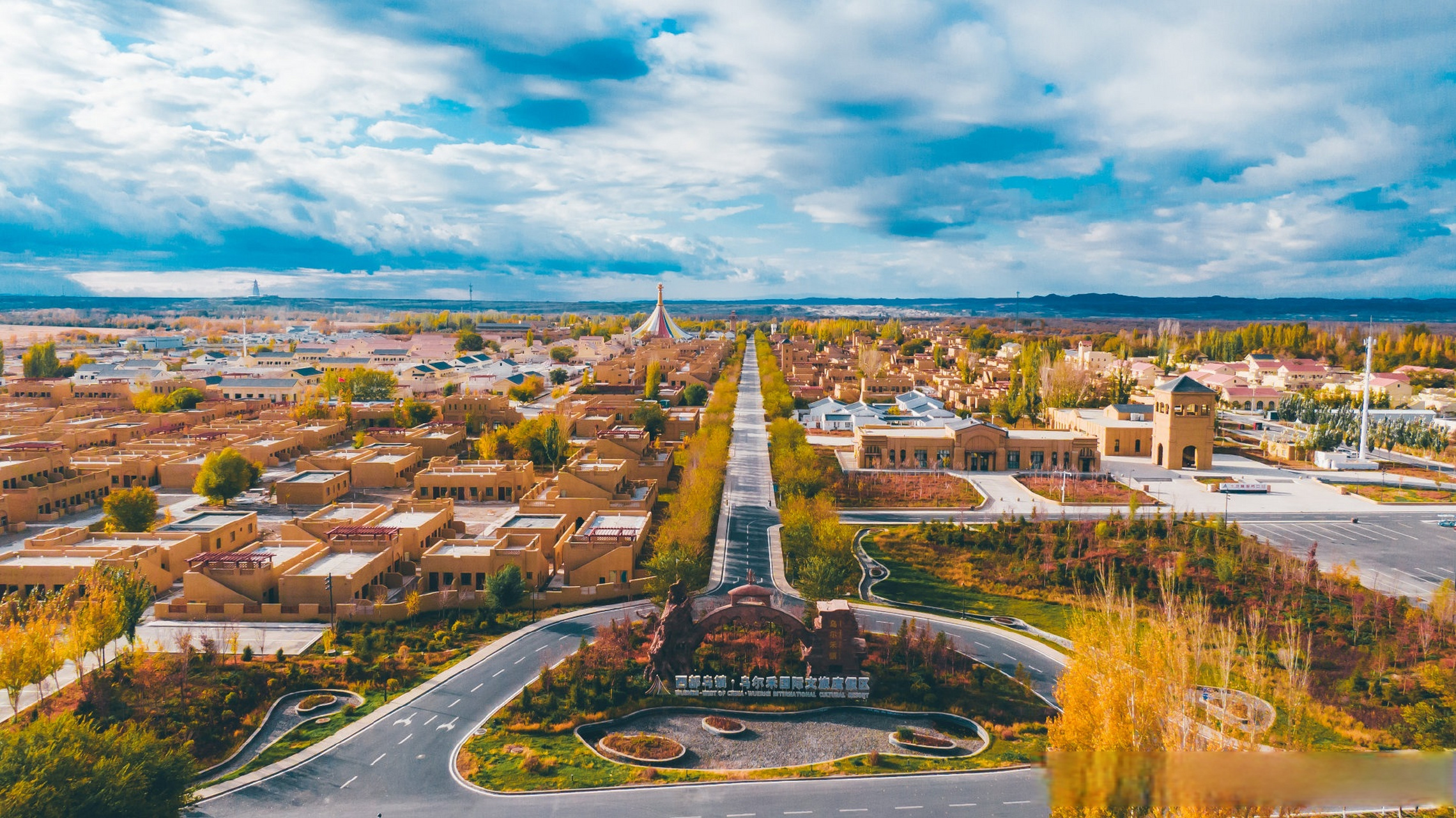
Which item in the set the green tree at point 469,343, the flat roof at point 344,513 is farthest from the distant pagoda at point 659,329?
the flat roof at point 344,513

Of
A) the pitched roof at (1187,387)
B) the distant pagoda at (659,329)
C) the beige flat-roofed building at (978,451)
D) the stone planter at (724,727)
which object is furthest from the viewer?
the distant pagoda at (659,329)

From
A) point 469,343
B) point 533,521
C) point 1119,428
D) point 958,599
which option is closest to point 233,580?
point 533,521

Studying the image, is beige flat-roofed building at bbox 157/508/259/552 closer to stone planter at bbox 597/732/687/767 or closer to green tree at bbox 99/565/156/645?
green tree at bbox 99/565/156/645

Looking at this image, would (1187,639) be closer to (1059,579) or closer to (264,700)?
(1059,579)

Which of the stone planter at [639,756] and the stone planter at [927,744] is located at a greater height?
the stone planter at [927,744]

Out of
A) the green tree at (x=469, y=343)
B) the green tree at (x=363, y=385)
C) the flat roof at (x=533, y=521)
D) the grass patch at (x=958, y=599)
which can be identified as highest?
the green tree at (x=469, y=343)

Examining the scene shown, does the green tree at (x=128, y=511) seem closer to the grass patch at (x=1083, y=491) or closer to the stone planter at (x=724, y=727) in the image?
the stone planter at (x=724, y=727)

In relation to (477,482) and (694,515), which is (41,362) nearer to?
(477,482)

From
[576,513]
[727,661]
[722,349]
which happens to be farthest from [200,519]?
[722,349]
